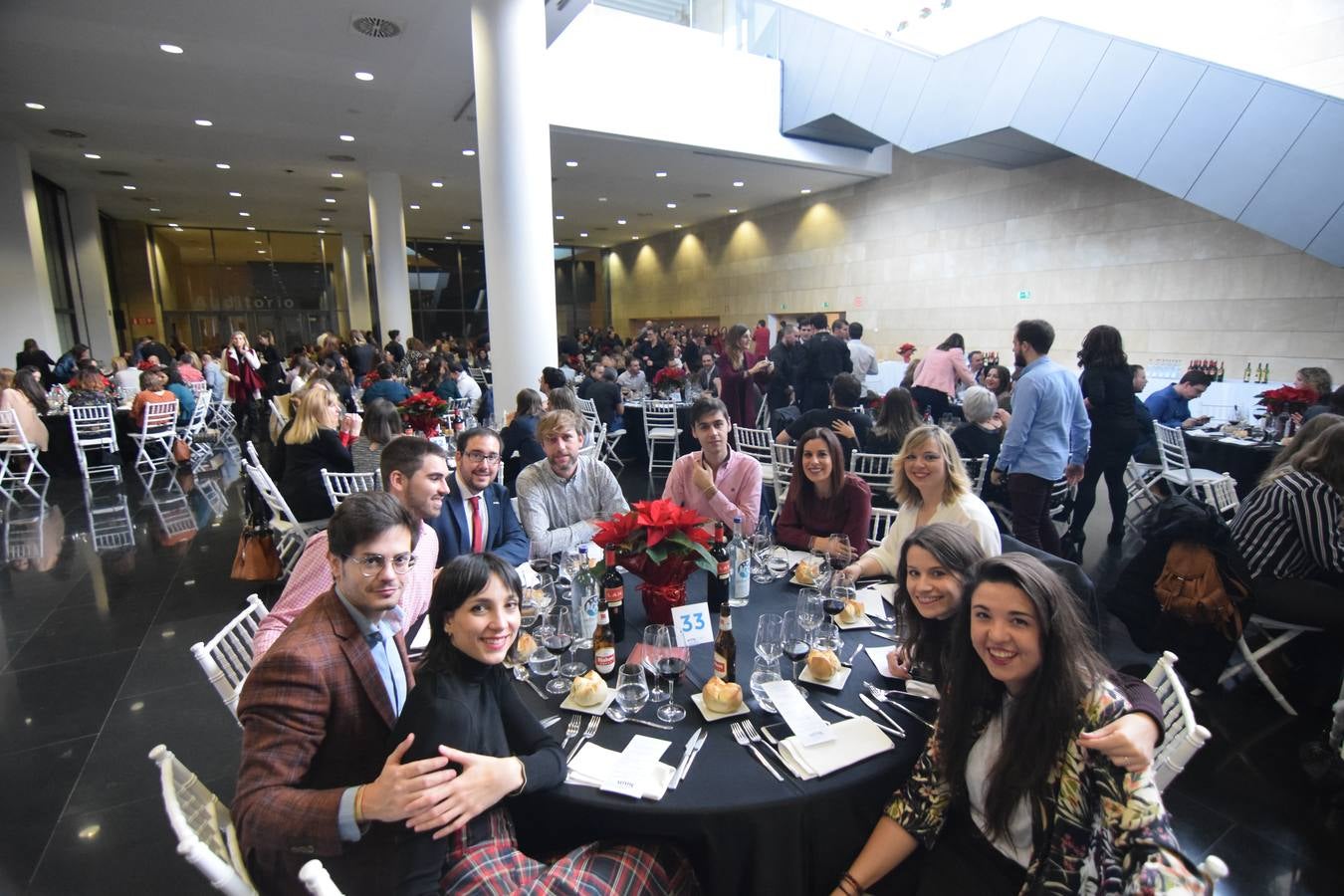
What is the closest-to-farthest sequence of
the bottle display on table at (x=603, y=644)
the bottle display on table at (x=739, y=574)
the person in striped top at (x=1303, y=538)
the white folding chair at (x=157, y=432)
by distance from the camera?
the bottle display on table at (x=603, y=644) → the bottle display on table at (x=739, y=574) → the person in striped top at (x=1303, y=538) → the white folding chair at (x=157, y=432)

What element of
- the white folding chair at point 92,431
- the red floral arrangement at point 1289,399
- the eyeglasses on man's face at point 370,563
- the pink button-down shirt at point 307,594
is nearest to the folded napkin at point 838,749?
the eyeglasses on man's face at point 370,563

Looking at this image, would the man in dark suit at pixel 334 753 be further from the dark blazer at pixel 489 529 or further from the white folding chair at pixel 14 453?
the white folding chair at pixel 14 453

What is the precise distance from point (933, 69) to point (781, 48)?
2.87 meters

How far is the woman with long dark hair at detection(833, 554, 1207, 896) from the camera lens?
1254 millimetres

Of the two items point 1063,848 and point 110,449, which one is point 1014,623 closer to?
point 1063,848

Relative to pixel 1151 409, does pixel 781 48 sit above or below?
above

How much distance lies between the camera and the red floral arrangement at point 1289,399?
5.35 metres

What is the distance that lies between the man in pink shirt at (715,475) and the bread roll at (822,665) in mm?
1427

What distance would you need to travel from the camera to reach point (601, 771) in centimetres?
150

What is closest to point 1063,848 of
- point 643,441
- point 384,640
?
point 384,640

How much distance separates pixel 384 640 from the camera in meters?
1.63

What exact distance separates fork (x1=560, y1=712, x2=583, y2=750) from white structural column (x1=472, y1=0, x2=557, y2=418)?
200 inches

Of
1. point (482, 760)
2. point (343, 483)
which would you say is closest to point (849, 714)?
point (482, 760)

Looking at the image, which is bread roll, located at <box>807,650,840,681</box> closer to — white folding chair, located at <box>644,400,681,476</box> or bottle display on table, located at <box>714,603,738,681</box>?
bottle display on table, located at <box>714,603,738,681</box>
